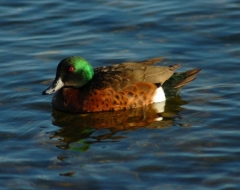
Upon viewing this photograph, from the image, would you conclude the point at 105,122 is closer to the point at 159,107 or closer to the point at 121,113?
the point at 121,113

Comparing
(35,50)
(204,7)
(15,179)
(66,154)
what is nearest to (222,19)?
(204,7)

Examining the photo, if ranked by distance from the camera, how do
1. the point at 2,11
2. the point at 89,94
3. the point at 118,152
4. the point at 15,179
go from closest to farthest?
the point at 15,179
the point at 118,152
the point at 89,94
the point at 2,11

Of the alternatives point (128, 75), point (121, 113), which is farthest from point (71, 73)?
point (121, 113)

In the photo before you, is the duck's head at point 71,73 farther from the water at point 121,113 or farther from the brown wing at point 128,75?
the water at point 121,113

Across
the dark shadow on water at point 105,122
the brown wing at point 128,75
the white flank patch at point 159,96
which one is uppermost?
the brown wing at point 128,75

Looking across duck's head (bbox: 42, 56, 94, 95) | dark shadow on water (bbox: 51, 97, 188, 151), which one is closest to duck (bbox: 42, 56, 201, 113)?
duck's head (bbox: 42, 56, 94, 95)

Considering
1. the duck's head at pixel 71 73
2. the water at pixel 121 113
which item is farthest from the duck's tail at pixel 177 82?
the duck's head at pixel 71 73

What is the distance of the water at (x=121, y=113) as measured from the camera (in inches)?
344

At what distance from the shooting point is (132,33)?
1376 centimetres

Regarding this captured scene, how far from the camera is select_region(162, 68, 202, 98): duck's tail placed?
11.3 metres

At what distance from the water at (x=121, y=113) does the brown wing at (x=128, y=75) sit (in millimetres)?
441

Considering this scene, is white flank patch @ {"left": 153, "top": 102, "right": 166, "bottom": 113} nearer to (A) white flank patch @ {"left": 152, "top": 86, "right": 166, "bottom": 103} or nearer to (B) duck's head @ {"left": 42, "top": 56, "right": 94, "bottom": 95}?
(A) white flank patch @ {"left": 152, "top": 86, "right": 166, "bottom": 103}

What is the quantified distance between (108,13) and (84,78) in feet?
12.8

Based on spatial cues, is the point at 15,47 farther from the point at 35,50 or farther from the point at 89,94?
the point at 89,94
